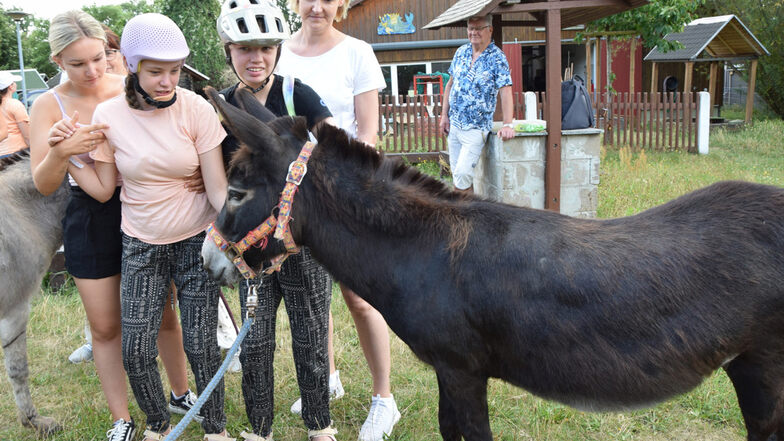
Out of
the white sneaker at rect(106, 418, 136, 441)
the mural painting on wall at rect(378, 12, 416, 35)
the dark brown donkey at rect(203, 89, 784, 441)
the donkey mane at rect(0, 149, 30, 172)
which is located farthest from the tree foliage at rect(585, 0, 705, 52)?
the white sneaker at rect(106, 418, 136, 441)

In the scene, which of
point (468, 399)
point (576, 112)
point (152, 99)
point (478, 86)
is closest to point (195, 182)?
point (152, 99)

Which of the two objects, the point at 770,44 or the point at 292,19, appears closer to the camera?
the point at 292,19

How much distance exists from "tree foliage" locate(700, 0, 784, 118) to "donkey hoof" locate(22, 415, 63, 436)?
25857 millimetres

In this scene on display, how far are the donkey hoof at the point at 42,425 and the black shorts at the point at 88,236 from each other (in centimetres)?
141

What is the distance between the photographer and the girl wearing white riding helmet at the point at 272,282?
2787 mm

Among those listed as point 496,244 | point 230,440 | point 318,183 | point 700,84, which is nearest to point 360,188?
point 318,183

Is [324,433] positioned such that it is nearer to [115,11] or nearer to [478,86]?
[478,86]

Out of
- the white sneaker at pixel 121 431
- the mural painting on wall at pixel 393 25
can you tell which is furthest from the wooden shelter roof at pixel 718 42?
the white sneaker at pixel 121 431

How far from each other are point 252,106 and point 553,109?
17.5 ft

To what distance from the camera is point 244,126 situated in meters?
2.37

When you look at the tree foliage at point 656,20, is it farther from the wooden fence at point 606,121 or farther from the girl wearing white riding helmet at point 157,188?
the girl wearing white riding helmet at point 157,188

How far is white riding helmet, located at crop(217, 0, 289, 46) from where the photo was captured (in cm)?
273

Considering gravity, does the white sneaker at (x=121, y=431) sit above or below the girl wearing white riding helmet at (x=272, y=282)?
below

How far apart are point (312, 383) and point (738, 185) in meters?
2.38
